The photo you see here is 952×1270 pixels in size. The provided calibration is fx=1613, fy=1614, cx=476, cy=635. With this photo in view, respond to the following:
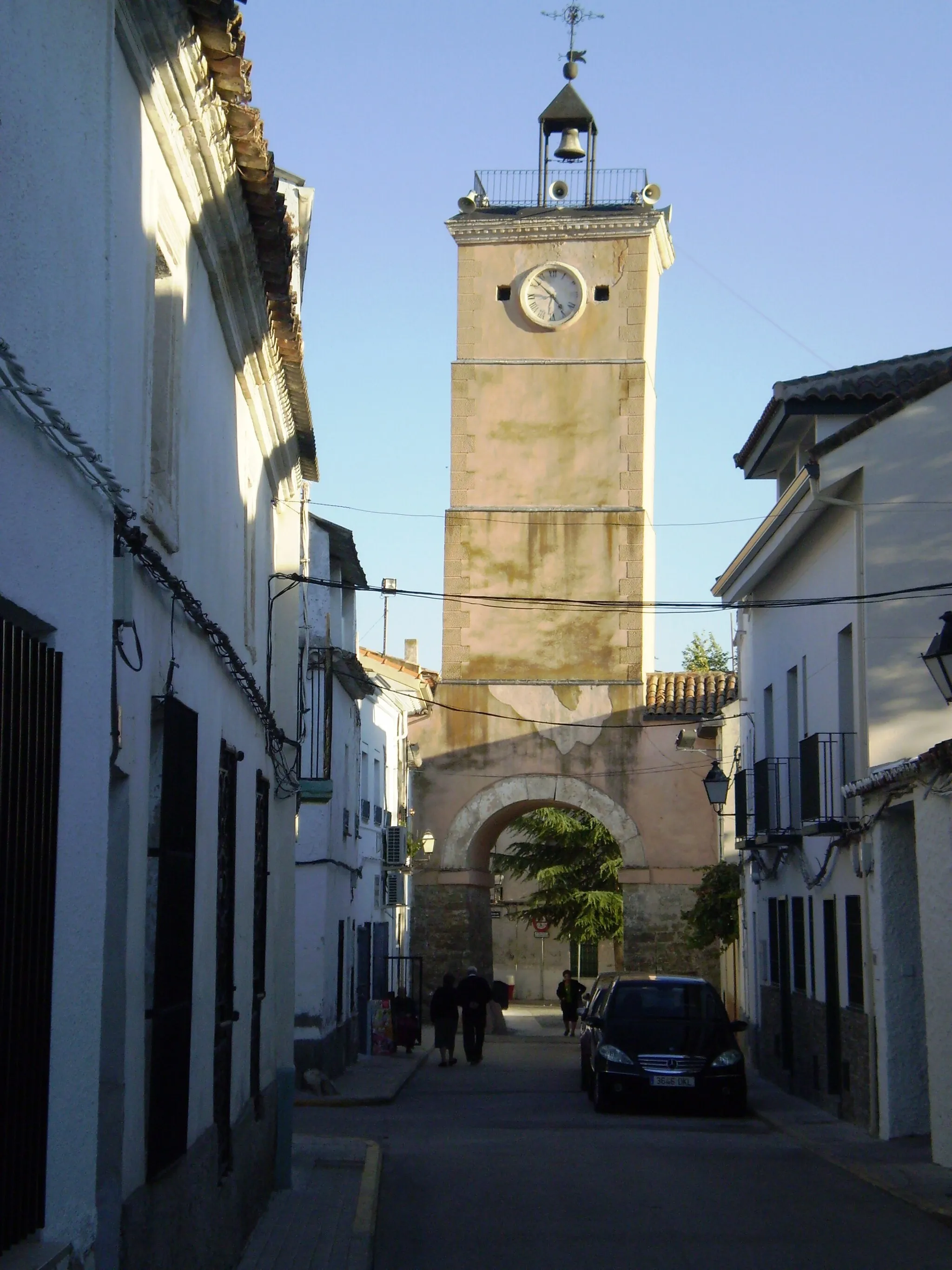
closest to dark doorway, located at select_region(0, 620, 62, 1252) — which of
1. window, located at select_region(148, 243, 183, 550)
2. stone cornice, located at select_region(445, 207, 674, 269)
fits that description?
window, located at select_region(148, 243, 183, 550)

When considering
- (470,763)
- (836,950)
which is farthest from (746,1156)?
(470,763)

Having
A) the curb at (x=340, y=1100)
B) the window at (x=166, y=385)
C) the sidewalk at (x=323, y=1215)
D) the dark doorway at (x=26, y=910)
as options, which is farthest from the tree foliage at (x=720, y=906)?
the dark doorway at (x=26, y=910)

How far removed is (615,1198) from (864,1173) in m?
2.29

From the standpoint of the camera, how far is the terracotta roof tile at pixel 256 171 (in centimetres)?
661

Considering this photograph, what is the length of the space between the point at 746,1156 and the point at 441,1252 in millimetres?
5209

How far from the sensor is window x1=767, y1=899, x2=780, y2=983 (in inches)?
863

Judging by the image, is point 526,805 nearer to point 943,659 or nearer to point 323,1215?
point 943,659

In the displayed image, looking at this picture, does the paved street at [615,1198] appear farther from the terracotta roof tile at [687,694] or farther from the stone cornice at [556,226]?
the stone cornice at [556,226]

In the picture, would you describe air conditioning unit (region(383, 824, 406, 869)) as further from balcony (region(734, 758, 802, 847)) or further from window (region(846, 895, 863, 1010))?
window (region(846, 895, 863, 1010))

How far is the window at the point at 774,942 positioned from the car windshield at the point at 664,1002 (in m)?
2.75

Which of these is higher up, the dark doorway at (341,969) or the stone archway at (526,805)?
the stone archway at (526,805)

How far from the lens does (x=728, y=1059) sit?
1816cm

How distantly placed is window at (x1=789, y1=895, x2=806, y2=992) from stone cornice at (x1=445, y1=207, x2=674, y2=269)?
19.6 m

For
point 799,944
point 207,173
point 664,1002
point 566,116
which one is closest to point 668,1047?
point 664,1002
